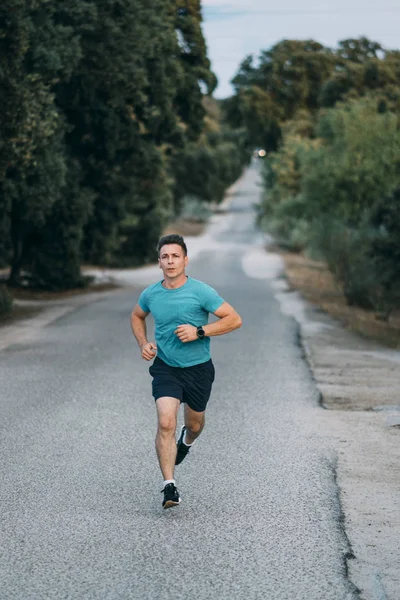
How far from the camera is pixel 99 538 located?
263 inches

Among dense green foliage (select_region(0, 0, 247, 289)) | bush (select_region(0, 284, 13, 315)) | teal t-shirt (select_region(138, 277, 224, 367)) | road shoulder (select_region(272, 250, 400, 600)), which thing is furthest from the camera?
bush (select_region(0, 284, 13, 315))

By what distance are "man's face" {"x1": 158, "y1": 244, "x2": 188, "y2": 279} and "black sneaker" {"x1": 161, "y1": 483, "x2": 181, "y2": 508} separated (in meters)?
1.40

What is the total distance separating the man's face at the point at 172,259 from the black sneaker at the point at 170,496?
1397mm

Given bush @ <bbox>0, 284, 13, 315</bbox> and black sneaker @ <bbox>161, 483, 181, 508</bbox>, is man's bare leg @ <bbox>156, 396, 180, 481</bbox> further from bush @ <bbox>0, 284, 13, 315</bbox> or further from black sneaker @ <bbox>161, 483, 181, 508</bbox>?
bush @ <bbox>0, 284, 13, 315</bbox>

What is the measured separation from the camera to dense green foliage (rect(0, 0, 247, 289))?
20.9m

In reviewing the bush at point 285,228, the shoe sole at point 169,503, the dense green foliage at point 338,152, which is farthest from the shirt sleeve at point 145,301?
the bush at point 285,228

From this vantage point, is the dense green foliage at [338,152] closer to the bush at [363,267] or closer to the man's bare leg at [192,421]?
the bush at [363,267]

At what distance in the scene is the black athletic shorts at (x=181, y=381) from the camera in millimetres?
7488

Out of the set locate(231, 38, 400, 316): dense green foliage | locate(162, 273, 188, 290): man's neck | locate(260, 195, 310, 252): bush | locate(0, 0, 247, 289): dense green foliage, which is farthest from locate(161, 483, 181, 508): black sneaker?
locate(260, 195, 310, 252): bush

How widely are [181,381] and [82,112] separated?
23347 millimetres

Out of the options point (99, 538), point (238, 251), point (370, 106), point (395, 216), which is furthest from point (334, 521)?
point (238, 251)

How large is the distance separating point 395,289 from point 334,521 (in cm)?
2050

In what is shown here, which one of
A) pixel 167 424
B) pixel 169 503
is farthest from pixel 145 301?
pixel 169 503

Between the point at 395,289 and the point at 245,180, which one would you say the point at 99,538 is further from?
the point at 245,180
